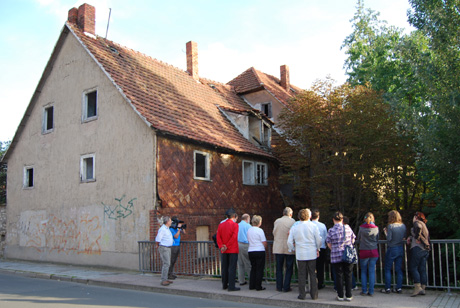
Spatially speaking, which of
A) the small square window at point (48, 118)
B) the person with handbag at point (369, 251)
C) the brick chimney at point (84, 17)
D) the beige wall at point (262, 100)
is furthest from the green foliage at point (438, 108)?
the small square window at point (48, 118)

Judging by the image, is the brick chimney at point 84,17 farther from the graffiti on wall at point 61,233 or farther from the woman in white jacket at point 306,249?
the woman in white jacket at point 306,249

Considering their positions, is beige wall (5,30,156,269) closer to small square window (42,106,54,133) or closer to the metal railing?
small square window (42,106,54,133)

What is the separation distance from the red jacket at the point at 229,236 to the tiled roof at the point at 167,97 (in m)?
5.76

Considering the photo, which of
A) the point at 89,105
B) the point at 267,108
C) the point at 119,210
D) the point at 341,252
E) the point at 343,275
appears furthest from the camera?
the point at 267,108

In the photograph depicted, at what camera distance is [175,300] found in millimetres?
9242

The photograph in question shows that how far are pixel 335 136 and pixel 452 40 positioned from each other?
567cm

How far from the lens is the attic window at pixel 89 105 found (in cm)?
1744

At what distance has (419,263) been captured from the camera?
8.70m

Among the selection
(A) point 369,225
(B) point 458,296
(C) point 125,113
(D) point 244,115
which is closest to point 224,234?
(A) point 369,225

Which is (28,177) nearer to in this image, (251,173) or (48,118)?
(48,118)

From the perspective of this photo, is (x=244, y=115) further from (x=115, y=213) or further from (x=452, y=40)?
(x=452, y=40)

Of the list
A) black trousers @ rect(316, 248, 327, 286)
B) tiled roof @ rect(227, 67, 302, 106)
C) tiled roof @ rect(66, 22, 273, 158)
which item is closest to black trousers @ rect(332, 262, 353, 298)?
black trousers @ rect(316, 248, 327, 286)

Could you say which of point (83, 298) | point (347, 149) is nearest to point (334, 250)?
point (83, 298)

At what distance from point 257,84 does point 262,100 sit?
3.36 feet
